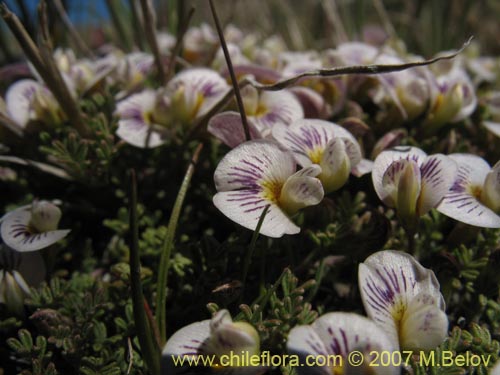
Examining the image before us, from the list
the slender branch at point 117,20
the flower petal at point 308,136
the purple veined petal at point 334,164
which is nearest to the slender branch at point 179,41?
the flower petal at point 308,136

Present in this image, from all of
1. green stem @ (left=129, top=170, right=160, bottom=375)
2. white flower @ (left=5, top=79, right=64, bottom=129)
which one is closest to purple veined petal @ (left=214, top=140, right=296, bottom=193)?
green stem @ (left=129, top=170, right=160, bottom=375)

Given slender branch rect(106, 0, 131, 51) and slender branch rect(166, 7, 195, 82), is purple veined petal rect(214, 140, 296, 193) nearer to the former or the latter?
slender branch rect(166, 7, 195, 82)

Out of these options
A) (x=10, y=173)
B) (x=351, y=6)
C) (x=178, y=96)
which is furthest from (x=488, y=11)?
(x=10, y=173)

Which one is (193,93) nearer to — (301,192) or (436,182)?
(301,192)

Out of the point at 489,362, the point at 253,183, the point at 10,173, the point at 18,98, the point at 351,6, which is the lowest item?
the point at 489,362

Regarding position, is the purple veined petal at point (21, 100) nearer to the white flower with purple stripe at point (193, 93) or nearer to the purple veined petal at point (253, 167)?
the white flower with purple stripe at point (193, 93)

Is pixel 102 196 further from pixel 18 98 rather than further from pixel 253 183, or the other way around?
pixel 253 183
